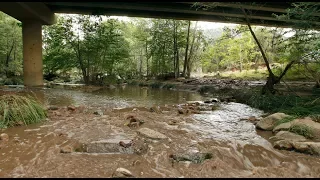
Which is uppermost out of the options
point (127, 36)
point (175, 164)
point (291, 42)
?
point (127, 36)

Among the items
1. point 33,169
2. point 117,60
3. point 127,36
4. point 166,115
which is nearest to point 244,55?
point 127,36

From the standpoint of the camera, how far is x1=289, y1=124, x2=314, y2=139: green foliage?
13.2ft

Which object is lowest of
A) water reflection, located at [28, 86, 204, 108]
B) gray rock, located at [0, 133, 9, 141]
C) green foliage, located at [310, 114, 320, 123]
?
gray rock, located at [0, 133, 9, 141]

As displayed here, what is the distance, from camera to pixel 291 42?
762 cm

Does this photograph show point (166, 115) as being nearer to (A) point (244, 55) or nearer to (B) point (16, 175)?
(B) point (16, 175)

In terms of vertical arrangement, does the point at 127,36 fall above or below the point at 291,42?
above

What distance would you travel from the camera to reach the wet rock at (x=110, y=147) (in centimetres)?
340

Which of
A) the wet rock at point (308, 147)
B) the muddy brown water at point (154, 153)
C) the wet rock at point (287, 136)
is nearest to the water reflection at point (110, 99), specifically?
the muddy brown water at point (154, 153)

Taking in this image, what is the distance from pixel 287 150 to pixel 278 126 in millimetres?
1052

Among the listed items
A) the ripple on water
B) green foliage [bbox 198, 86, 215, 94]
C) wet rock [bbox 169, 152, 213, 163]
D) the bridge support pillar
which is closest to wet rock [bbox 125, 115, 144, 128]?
the ripple on water

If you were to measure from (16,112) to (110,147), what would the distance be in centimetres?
255

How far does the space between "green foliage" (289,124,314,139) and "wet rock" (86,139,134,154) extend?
308 centimetres

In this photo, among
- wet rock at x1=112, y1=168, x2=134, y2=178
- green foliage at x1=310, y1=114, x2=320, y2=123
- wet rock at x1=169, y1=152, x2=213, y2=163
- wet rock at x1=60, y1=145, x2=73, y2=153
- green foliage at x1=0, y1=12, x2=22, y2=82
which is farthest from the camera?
green foliage at x1=0, y1=12, x2=22, y2=82

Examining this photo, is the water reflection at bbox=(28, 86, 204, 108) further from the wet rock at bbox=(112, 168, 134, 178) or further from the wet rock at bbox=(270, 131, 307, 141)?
the wet rock at bbox=(112, 168, 134, 178)
